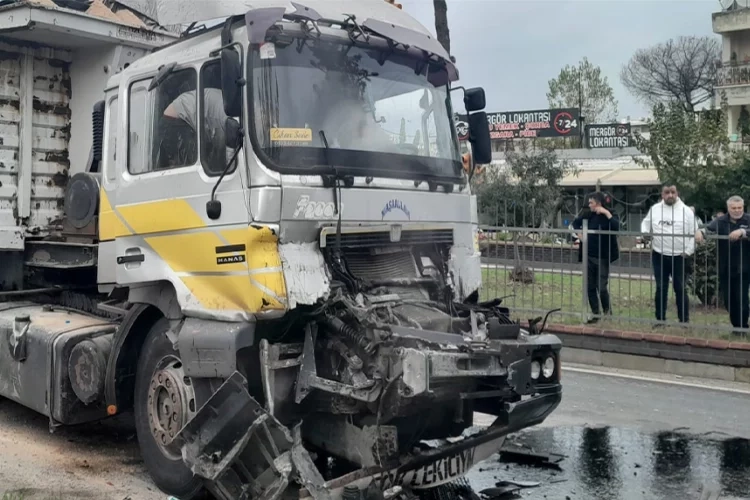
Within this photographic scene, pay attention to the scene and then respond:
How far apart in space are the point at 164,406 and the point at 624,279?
269 inches

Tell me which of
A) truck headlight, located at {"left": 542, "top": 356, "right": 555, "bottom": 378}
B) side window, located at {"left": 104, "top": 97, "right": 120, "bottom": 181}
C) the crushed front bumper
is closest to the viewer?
the crushed front bumper

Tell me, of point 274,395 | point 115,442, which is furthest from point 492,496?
point 115,442

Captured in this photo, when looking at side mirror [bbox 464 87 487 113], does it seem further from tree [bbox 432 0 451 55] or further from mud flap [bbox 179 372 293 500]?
tree [bbox 432 0 451 55]

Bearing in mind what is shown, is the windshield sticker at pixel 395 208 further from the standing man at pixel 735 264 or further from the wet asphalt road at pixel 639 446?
the standing man at pixel 735 264

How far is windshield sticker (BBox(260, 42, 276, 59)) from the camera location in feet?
16.3

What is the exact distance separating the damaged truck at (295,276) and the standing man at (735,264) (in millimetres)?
5114

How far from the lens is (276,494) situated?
177 inches

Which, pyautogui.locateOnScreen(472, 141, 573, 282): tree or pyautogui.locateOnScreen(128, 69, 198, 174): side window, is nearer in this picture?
pyautogui.locateOnScreen(128, 69, 198, 174): side window

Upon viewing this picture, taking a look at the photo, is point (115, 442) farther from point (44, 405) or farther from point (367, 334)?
point (367, 334)

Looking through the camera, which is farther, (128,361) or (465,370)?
(128,361)

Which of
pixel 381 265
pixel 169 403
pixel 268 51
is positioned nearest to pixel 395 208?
pixel 381 265

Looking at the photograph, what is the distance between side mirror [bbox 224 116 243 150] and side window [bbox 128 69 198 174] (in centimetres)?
48

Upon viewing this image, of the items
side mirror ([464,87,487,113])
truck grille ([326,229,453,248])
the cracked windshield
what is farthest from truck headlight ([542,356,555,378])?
side mirror ([464,87,487,113])

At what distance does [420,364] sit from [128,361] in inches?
98.4
